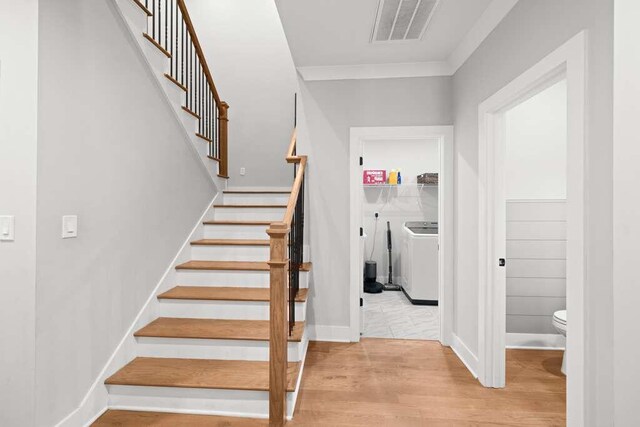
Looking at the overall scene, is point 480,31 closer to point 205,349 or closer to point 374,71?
point 374,71

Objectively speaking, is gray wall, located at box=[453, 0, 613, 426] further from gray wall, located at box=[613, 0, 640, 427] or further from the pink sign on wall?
the pink sign on wall

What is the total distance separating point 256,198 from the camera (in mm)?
3947

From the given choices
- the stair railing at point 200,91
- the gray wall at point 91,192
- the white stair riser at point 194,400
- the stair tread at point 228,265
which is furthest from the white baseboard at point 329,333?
the stair railing at point 200,91

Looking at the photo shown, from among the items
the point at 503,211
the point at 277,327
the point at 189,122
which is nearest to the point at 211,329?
the point at 277,327

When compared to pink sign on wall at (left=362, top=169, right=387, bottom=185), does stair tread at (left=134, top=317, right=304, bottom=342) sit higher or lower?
lower

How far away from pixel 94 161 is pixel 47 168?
1.08 ft

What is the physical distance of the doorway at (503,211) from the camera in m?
1.46

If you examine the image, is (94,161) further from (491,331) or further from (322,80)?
(491,331)

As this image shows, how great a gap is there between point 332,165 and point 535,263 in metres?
2.05

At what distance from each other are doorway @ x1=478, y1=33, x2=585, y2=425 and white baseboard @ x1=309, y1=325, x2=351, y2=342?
1.17 meters

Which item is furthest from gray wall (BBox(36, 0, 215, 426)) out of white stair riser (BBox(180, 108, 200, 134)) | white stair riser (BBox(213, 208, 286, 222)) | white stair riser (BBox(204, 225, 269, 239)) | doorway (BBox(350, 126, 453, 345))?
doorway (BBox(350, 126, 453, 345))

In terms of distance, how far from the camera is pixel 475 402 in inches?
84.7

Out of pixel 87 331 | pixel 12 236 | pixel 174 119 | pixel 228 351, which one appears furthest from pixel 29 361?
pixel 174 119

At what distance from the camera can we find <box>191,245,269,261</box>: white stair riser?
119 inches
